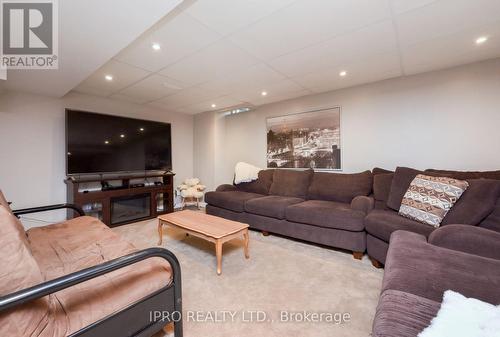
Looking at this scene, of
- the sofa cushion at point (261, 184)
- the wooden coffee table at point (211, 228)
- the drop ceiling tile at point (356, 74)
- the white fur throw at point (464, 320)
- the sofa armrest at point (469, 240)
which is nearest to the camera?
the white fur throw at point (464, 320)

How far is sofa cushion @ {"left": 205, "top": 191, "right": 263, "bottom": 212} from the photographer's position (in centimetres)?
344

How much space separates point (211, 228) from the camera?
235cm

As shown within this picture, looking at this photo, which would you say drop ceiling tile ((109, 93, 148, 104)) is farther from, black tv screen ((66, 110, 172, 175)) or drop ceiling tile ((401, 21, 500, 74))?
drop ceiling tile ((401, 21, 500, 74))

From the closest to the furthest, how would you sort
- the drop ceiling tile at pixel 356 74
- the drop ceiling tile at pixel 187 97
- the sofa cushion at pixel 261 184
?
the drop ceiling tile at pixel 356 74 < the drop ceiling tile at pixel 187 97 < the sofa cushion at pixel 261 184

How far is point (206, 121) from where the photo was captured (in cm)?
512

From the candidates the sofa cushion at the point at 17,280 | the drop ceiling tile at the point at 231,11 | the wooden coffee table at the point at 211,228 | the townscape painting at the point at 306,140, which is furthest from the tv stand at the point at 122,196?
the drop ceiling tile at the point at 231,11

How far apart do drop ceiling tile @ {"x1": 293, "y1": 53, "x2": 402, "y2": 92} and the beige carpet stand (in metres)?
2.30

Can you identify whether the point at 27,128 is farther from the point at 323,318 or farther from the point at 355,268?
the point at 355,268

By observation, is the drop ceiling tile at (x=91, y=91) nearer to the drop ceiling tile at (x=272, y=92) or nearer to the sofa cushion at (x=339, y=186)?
the drop ceiling tile at (x=272, y=92)

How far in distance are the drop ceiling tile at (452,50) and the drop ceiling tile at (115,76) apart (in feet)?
10.3

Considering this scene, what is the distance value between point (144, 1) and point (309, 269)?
2.61 m

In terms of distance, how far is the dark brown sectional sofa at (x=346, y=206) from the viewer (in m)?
1.93

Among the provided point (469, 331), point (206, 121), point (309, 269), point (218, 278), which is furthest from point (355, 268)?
point (206, 121)

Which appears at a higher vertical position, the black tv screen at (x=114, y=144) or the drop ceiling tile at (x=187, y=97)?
the drop ceiling tile at (x=187, y=97)
